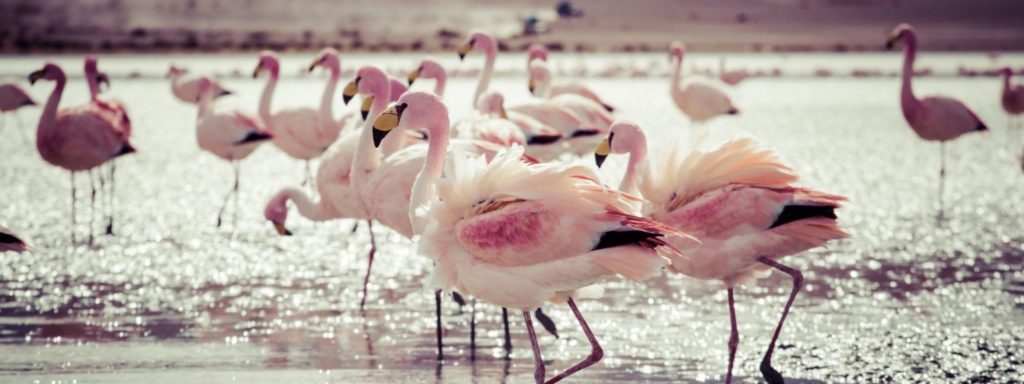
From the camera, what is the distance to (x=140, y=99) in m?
23.7

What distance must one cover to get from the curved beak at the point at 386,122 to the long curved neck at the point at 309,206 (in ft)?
8.06

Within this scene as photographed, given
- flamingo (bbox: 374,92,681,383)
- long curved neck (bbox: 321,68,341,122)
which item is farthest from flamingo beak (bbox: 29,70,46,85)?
flamingo (bbox: 374,92,681,383)

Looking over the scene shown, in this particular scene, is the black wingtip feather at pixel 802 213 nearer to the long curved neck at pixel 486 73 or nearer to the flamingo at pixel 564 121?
the flamingo at pixel 564 121

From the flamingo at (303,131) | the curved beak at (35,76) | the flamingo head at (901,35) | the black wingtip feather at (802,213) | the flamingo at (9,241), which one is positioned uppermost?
the flamingo head at (901,35)

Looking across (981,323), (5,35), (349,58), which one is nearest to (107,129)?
(981,323)

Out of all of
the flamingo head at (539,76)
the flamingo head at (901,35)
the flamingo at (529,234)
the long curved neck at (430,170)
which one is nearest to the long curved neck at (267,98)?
the flamingo head at (539,76)

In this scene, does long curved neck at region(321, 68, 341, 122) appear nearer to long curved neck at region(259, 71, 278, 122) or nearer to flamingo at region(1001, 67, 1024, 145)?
long curved neck at region(259, 71, 278, 122)

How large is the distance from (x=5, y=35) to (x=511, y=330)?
46692 millimetres

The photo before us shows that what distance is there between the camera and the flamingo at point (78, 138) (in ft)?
34.8

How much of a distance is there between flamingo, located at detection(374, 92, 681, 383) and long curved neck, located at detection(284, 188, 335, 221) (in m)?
2.61

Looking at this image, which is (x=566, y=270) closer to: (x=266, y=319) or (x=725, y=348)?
(x=725, y=348)

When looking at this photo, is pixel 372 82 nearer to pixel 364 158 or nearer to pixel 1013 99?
pixel 364 158

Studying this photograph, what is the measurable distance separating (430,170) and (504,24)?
5372 centimetres

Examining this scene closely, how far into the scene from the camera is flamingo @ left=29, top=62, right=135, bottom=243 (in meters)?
10.6
